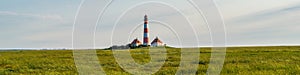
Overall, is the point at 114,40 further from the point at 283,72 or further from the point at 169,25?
the point at 283,72

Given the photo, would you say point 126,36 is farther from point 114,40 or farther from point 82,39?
point 82,39

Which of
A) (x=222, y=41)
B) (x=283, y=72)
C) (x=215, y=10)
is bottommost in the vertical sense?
(x=283, y=72)

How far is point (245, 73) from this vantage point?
609 inches

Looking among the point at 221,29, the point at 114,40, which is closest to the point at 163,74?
the point at 114,40

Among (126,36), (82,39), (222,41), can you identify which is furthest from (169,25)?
(82,39)

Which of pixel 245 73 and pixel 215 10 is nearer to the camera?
pixel 215 10

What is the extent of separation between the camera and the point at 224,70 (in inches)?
657

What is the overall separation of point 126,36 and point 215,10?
606 cm

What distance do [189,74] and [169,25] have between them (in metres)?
3.20

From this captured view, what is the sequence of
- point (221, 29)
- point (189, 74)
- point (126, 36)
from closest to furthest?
point (221, 29)
point (189, 74)
point (126, 36)

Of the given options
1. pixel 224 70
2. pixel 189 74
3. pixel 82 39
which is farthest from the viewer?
pixel 224 70

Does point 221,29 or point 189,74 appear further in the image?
point 189,74

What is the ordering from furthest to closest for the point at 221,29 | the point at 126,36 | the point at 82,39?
1. the point at 126,36
2. the point at 221,29
3. the point at 82,39

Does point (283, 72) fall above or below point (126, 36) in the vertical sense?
below
